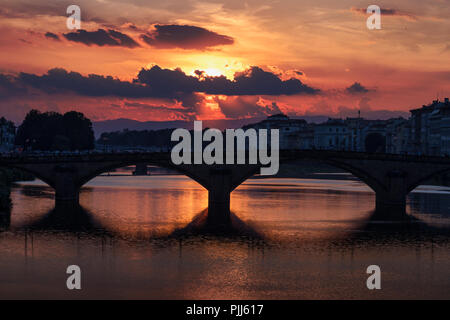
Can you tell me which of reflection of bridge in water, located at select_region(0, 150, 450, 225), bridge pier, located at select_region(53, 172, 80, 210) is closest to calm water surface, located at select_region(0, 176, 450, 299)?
bridge pier, located at select_region(53, 172, 80, 210)

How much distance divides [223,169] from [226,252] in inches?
1117

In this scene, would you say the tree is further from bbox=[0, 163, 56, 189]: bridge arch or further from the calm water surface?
the calm water surface

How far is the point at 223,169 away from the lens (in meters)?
73.8

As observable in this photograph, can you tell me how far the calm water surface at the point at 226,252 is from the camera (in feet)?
118

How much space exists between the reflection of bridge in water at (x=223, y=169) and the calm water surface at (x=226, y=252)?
229 cm

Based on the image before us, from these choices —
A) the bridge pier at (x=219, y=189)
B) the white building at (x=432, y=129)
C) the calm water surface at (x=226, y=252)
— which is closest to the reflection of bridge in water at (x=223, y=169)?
the bridge pier at (x=219, y=189)

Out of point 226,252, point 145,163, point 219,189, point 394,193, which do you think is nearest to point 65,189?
point 145,163

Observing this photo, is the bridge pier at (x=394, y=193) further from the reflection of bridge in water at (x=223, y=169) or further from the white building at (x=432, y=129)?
the white building at (x=432, y=129)

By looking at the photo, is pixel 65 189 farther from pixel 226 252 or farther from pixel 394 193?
pixel 394 193

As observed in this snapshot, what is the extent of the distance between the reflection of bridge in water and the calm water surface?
7.50 feet

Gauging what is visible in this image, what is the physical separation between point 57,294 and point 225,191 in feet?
135

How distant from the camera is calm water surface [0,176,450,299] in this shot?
1414 inches
